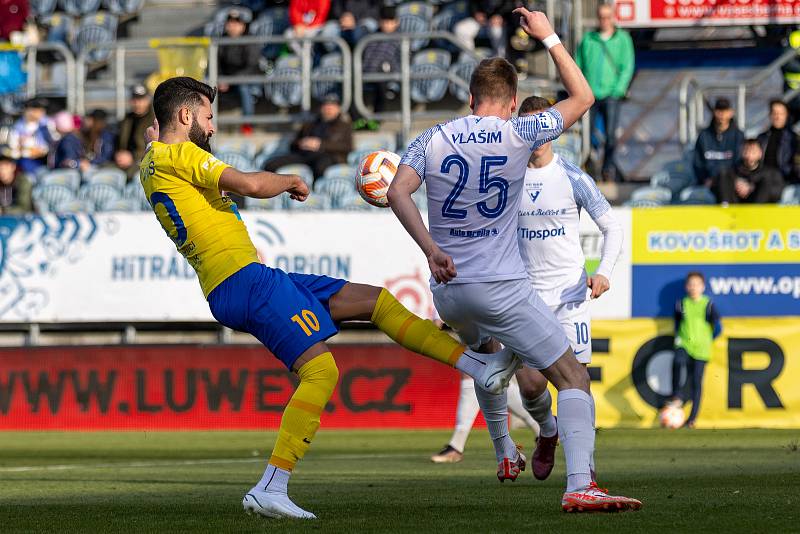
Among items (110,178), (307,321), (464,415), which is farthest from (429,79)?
(307,321)

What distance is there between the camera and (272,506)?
23.4ft

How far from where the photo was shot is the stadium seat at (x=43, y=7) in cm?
2633

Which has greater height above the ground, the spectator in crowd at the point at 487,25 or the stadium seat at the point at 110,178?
the spectator in crowd at the point at 487,25

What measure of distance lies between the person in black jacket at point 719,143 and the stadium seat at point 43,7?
41.7 feet

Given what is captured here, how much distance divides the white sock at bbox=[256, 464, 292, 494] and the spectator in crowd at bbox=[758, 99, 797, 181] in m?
12.8

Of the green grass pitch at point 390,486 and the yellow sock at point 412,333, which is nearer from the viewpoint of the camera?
the green grass pitch at point 390,486

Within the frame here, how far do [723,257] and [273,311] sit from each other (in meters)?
12.0

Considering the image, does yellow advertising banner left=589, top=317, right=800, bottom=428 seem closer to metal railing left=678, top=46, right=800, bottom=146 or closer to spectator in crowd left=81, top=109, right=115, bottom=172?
metal railing left=678, top=46, right=800, bottom=146

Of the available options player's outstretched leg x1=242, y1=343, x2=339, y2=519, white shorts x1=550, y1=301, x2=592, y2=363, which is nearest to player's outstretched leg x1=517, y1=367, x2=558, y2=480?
white shorts x1=550, y1=301, x2=592, y2=363

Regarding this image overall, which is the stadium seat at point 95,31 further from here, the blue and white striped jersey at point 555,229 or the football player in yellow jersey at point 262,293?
the football player in yellow jersey at point 262,293

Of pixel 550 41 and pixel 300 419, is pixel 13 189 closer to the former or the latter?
pixel 300 419

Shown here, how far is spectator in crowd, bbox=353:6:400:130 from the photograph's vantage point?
844 inches

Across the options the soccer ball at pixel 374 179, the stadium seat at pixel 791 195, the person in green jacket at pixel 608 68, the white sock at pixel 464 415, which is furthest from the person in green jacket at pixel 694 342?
the soccer ball at pixel 374 179

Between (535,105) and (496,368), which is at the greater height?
(535,105)
